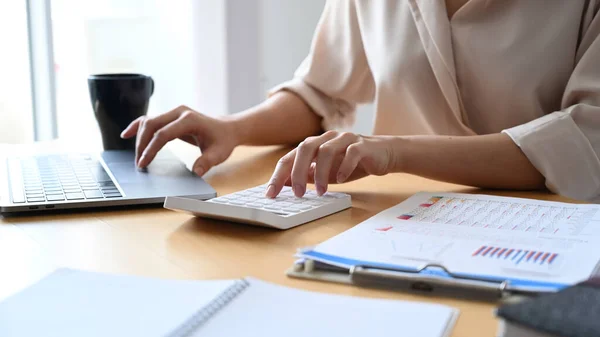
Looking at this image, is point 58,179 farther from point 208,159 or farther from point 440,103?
point 440,103

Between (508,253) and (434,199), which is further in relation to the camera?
(434,199)

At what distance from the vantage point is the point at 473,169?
901 millimetres

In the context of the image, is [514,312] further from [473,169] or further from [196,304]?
[473,169]

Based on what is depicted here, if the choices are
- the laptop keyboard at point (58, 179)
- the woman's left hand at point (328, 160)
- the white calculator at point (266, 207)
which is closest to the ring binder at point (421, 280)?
the white calculator at point (266, 207)

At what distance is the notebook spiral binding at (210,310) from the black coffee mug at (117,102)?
2.29 feet

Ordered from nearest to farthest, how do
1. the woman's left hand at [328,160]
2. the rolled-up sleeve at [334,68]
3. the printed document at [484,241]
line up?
the printed document at [484,241] < the woman's left hand at [328,160] < the rolled-up sleeve at [334,68]

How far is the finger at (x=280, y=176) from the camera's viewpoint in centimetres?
79

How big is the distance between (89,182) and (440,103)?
0.59 metres

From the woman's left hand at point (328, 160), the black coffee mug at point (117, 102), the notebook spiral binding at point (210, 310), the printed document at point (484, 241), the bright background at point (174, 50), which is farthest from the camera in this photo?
the bright background at point (174, 50)

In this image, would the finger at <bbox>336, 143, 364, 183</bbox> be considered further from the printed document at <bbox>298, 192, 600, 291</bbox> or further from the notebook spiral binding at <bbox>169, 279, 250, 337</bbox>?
the notebook spiral binding at <bbox>169, 279, 250, 337</bbox>

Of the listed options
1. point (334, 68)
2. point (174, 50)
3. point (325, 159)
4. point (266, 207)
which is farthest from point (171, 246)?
point (174, 50)

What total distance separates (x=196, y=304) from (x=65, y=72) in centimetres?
200

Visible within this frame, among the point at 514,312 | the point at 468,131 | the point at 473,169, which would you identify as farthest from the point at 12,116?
the point at 514,312

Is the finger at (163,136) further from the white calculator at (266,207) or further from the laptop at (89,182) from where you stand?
the white calculator at (266,207)
